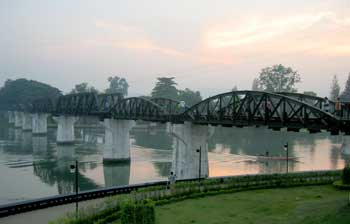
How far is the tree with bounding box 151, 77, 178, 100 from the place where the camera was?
16075cm

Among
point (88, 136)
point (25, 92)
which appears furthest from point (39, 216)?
point (25, 92)

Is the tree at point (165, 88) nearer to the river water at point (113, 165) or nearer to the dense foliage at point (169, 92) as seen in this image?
the dense foliage at point (169, 92)

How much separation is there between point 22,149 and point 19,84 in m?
110

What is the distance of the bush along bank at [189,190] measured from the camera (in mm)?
23797

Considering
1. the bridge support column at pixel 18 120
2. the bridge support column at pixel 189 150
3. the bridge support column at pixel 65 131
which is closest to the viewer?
the bridge support column at pixel 189 150

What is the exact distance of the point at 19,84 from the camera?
634 ft

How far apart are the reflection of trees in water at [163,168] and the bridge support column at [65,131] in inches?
1646

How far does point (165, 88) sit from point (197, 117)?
110388 millimetres

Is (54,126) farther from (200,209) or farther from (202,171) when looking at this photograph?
(200,209)

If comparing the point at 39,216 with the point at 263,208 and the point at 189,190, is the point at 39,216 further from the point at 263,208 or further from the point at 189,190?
the point at 263,208

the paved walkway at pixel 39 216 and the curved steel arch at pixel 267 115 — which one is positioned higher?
the curved steel arch at pixel 267 115

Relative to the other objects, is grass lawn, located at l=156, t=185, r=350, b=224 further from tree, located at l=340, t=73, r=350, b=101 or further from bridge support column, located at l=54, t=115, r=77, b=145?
tree, located at l=340, t=73, r=350, b=101

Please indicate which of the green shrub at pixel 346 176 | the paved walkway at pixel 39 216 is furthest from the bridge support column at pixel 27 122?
the green shrub at pixel 346 176

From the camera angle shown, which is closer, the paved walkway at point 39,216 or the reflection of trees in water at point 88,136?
the paved walkway at point 39,216
